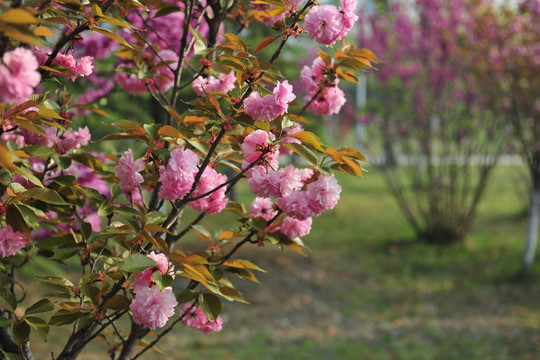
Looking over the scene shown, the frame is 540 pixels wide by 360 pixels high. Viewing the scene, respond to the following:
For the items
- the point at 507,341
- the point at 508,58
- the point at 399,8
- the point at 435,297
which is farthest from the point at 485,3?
the point at 507,341

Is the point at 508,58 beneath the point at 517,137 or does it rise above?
above

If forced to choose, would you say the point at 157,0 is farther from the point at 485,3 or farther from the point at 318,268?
the point at 485,3

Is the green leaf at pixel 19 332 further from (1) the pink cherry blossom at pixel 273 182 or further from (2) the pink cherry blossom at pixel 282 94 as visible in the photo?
(2) the pink cherry blossom at pixel 282 94

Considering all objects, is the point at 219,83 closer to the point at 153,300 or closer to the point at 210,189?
the point at 210,189

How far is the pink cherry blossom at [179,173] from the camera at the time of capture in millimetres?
1393

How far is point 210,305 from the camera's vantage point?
1.54 meters

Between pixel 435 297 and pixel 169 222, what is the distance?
4486mm

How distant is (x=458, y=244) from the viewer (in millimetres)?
7137

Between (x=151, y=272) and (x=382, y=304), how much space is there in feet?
14.1

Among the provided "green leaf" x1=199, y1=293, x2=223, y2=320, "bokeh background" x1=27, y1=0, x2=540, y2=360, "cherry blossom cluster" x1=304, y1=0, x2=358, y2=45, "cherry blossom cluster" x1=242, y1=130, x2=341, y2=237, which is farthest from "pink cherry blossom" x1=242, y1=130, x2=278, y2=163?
"bokeh background" x1=27, y1=0, x2=540, y2=360

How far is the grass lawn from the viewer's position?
4.25m

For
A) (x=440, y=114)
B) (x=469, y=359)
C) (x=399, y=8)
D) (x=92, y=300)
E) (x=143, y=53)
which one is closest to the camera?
(x=92, y=300)

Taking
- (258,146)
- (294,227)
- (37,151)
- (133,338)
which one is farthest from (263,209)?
(37,151)

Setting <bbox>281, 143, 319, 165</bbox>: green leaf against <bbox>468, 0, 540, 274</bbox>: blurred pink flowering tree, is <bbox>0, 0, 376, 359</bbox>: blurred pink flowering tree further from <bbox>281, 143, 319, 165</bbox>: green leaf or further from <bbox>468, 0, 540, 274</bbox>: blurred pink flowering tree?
<bbox>468, 0, 540, 274</bbox>: blurred pink flowering tree
